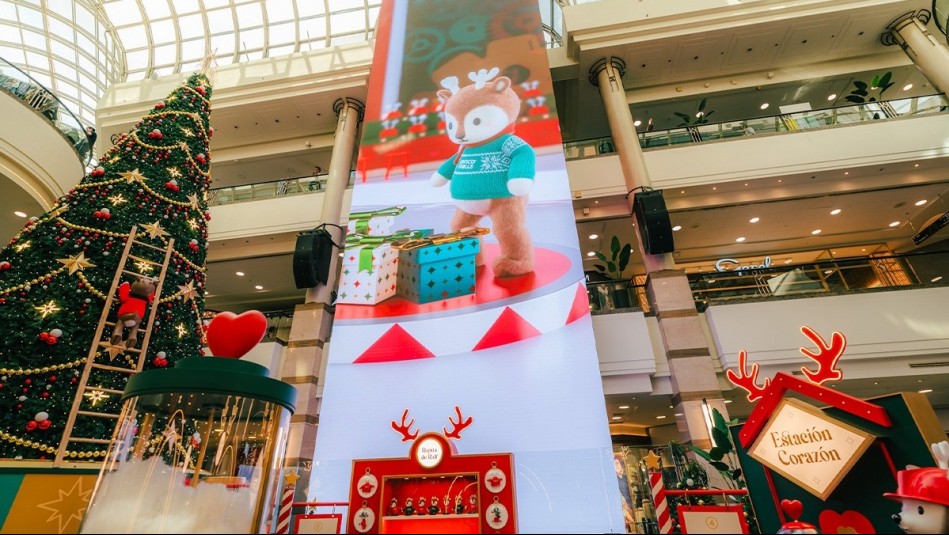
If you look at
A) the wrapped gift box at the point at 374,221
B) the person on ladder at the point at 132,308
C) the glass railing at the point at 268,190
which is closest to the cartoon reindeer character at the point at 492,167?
the wrapped gift box at the point at 374,221

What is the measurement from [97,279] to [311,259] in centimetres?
471

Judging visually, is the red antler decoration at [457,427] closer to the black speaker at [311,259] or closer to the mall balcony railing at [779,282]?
the mall balcony railing at [779,282]

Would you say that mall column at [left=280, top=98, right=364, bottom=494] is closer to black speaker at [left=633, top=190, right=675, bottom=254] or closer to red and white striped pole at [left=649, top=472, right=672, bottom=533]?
red and white striped pole at [left=649, top=472, right=672, bottom=533]

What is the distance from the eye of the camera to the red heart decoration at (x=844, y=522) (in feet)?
6.29

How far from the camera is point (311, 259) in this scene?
8.12 meters

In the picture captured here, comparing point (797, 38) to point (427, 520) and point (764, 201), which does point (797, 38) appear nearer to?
point (764, 201)

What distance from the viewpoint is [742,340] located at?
281 inches

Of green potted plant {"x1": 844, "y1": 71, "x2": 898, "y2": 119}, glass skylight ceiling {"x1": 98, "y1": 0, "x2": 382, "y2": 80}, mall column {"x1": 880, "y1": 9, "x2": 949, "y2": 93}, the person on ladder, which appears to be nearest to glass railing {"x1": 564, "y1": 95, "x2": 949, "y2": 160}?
green potted plant {"x1": 844, "y1": 71, "x2": 898, "y2": 119}

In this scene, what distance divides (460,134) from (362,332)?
4.10 metres

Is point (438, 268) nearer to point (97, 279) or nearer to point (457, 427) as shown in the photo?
point (457, 427)

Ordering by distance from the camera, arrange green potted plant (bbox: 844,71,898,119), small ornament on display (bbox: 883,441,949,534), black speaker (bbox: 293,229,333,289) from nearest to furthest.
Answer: small ornament on display (bbox: 883,441,949,534)
black speaker (bbox: 293,229,333,289)
green potted plant (bbox: 844,71,898,119)

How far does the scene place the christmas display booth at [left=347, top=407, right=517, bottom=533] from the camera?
12.9 feet

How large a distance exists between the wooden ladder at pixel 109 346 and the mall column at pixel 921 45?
518 inches

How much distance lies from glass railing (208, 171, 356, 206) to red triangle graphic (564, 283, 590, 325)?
20.5ft
